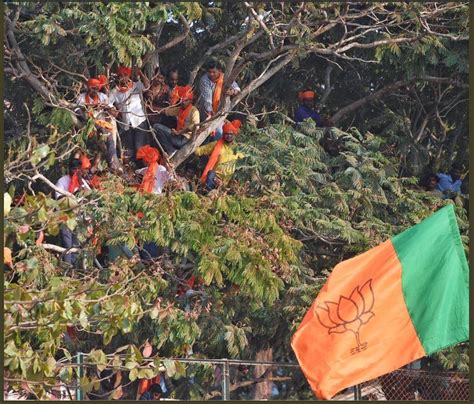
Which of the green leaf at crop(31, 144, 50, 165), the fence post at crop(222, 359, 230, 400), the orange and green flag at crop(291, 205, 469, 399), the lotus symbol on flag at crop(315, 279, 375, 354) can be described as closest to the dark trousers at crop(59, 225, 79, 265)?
the fence post at crop(222, 359, 230, 400)

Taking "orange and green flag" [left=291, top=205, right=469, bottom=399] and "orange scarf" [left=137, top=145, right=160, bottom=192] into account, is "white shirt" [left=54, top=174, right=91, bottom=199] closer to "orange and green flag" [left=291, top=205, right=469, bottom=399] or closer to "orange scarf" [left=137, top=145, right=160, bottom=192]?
A: "orange scarf" [left=137, top=145, right=160, bottom=192]

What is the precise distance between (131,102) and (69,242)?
75.5 inches

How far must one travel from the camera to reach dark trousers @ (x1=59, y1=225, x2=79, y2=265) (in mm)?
17641

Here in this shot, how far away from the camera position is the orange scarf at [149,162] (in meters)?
17.8

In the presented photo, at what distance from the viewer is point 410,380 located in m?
16.4

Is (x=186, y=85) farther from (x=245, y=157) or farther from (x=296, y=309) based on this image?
(x=296, y=309)

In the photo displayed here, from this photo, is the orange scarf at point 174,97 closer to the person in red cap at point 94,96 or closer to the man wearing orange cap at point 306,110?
the person in red cap at point 94,96

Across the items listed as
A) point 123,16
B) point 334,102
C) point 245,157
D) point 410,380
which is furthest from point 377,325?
point 334,102

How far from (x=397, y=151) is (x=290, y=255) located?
11.0 feet

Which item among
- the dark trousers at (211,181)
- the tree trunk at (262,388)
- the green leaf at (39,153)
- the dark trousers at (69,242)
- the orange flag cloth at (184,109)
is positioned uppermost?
the green leaf at (39,153)

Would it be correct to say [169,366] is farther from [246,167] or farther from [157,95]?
[157,95]

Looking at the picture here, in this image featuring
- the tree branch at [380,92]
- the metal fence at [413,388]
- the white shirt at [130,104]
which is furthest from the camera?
the tree branch at [380,92]

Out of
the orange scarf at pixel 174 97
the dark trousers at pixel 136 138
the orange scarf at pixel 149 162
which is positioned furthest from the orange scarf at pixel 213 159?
the dark trousers at pixel 136 138

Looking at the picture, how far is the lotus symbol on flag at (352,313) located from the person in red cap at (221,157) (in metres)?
4.00
